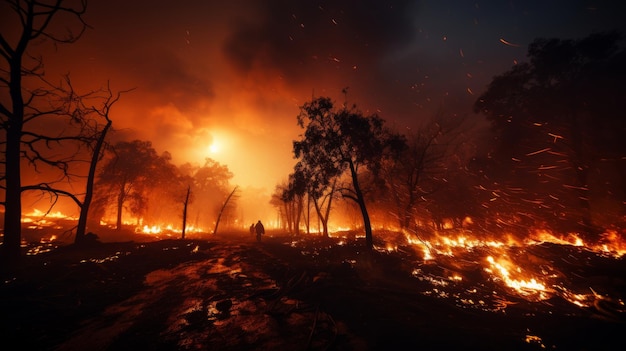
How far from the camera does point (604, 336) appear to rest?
705 centimetres

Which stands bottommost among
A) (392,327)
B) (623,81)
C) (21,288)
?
(392,327)

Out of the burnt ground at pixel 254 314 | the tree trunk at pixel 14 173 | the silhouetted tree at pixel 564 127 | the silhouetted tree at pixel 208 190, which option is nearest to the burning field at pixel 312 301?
the burnt ground at pixel 254 314

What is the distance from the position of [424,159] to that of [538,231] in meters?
15.9

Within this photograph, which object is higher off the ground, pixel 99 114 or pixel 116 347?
pixel 99 114

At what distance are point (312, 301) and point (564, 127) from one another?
3188cm

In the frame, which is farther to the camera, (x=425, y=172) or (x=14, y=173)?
(x=425, y=172)

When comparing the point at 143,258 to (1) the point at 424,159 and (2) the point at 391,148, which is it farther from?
(1) the point at 424,159

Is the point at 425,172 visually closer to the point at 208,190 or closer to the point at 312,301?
the point at 312,301

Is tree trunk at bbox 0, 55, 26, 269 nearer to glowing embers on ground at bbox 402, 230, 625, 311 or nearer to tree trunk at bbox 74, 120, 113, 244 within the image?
tree trunk at bbox 74, 120, 113, 244

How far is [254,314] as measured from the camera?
746 cm

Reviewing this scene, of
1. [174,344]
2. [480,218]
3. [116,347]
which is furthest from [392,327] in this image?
[480,218]

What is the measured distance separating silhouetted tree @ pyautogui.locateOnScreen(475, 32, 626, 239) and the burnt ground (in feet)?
55.0

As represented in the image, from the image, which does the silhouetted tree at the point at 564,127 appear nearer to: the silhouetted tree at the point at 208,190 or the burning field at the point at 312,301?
the burning field at the point at 312,301

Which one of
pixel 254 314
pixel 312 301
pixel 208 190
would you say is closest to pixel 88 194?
pixel 254 314
